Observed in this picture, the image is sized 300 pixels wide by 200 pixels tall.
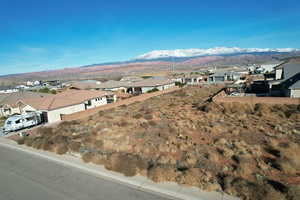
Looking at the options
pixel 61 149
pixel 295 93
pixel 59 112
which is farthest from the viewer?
pixel 59 112

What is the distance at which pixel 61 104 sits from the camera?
2767cm

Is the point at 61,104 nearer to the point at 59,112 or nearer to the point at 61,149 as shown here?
the point at 59,112

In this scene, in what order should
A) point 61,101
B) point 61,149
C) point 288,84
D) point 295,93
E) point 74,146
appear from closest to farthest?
point 61,149 < point 74,146 < point 295,93 < point 288,84 < point 61,101

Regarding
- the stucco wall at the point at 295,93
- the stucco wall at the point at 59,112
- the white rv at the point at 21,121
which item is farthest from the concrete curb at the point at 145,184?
the stucco wall at the point at 295,93

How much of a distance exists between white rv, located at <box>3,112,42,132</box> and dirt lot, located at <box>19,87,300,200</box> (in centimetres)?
485

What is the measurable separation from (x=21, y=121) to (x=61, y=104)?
6.01 m

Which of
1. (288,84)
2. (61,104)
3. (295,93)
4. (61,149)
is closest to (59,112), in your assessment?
(61,104)

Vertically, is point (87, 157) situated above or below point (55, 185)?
above

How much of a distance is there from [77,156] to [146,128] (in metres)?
7.29

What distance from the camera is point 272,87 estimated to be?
3105 cm

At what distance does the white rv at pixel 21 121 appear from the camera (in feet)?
70.7

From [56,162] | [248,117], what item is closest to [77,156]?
[56,162]

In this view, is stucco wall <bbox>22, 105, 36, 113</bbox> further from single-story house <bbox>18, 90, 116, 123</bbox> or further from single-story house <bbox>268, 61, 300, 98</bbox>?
single-story house <bbox>268, 61, 300, 98</bbox>

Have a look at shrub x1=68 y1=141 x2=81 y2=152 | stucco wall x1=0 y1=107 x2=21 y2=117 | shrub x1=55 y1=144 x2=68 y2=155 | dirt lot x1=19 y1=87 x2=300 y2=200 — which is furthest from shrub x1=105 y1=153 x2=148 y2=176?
stucco wall x1=0 y1=107 x2=21 y2=117
